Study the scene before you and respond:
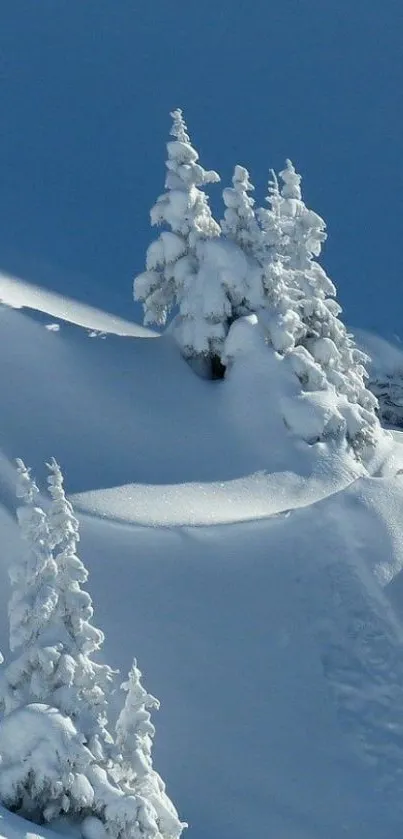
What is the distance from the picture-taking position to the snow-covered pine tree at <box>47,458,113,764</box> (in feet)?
67.9

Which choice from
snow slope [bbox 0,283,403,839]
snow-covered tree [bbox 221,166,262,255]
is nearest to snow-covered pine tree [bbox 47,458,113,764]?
snow slope [bbox 0,283,403,839]

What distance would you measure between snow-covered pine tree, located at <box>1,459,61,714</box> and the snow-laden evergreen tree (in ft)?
3.73

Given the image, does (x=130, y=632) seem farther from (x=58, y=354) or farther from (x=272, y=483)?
(x=58, y=354)

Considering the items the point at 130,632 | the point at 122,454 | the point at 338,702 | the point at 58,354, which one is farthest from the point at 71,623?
the point at 58,354

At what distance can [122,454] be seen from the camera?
102 feet

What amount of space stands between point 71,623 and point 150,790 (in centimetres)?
247

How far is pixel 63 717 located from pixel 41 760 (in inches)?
26.9

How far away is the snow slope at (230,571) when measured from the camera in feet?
85.9

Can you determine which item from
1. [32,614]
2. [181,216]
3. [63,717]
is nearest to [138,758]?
[63,717]

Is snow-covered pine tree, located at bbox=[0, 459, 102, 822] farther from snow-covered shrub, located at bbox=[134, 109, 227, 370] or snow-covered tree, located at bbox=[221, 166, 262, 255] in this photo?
snow-covered tree, located at bbox=[221, 166, 262, 255]

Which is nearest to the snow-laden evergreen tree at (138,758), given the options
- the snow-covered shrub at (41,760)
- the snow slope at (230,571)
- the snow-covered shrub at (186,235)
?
the snow-covered shrub at (41,760)

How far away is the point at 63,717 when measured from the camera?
67.2 feet

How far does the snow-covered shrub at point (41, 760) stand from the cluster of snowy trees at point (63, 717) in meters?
0.01

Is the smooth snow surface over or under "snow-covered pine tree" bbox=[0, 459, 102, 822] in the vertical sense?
over
